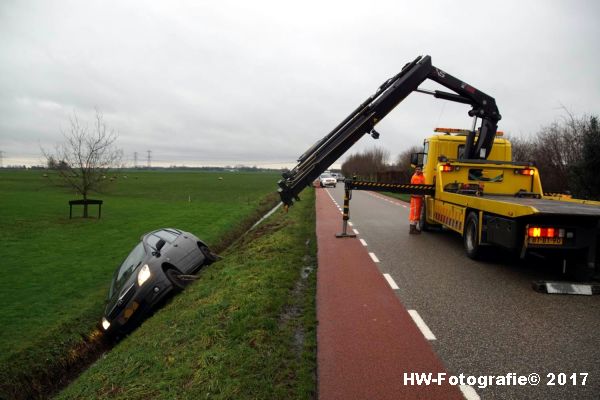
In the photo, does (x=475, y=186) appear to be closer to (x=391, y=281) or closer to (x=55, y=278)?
(x=391, y=281)

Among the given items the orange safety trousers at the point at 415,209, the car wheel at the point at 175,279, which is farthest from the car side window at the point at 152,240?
the orange safety trousers at the point at 415,209

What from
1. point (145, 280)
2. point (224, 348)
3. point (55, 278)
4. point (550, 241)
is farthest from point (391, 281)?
point (55, 278)

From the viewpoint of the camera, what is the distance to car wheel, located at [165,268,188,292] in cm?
737

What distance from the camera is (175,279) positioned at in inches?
299

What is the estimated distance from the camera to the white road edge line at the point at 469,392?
334 cm

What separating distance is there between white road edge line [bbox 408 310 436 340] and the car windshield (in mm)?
4847

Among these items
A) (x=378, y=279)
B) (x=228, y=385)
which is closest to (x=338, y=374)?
(x=228, y=385)

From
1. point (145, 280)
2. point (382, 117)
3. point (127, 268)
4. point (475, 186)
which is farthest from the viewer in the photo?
point (475, 186)

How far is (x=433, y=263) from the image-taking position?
8258mm

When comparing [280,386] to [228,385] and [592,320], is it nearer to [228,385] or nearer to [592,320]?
[228,385]

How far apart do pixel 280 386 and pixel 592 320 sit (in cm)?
409

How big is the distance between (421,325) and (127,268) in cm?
540

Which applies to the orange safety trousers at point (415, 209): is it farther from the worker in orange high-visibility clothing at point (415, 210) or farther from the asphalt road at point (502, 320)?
the asphalt road at point (502, 320)

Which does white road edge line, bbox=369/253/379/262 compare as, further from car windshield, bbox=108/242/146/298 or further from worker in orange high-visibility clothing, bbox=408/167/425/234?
car windshield, bbox=108/242/146/298
